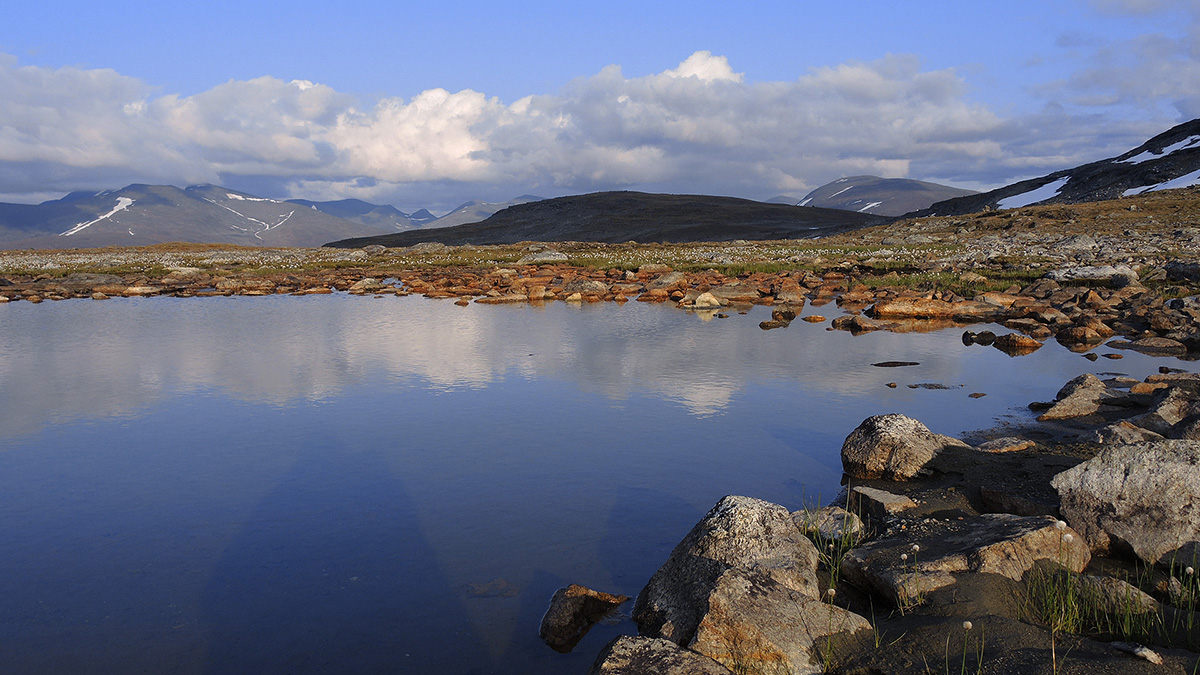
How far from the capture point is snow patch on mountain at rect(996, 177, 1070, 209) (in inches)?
3548

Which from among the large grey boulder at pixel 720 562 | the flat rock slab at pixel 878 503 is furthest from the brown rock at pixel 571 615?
the flat rock slab at pixel 878 503

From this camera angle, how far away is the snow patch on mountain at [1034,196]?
90.1 meters

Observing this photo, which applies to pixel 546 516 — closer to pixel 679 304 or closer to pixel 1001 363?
pixel 1001 363

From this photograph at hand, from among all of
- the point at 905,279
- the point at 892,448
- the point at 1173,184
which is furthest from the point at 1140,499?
the point at 1173,184

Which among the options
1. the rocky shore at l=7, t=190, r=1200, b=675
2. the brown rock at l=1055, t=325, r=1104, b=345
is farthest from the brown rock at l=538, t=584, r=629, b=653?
the brown rock at l=1055, t=325, r=1104, b=345

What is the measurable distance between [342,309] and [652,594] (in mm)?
24212

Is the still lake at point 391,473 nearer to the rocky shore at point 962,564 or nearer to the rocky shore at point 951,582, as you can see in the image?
the rocky shore at point 962,564

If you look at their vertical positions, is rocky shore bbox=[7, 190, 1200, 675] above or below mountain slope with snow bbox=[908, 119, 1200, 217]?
below

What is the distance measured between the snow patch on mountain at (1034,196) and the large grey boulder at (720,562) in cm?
9700

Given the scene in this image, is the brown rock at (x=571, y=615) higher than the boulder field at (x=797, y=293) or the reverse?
the reverse

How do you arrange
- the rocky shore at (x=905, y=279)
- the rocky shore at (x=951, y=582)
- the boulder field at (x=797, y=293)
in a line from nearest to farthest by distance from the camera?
the rocky shore at (x=951, y=582) < the boulder field at (x=797, y=293) < the rocky shore at (x=905, y=279)

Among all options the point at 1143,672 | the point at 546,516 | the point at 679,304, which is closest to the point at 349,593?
the point at 546,516

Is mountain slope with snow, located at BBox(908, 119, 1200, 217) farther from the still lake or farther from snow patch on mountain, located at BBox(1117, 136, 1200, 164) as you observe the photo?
the still lake

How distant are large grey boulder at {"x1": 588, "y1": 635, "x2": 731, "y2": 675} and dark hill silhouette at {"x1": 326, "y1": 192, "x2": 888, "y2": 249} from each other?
89777 mm
